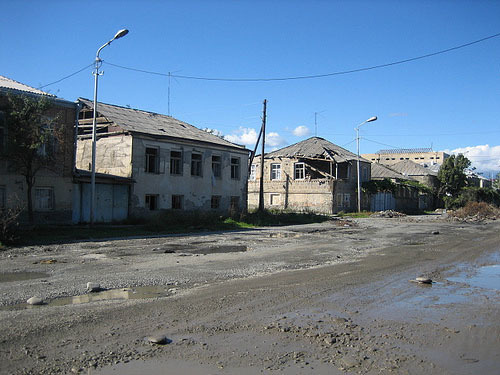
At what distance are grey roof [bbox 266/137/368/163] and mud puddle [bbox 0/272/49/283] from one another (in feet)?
116

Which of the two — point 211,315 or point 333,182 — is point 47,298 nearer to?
point 211,315

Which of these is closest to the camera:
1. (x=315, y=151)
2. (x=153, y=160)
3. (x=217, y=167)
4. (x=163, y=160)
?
(x=153, y=160)

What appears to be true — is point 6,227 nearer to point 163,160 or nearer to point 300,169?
point 163,160

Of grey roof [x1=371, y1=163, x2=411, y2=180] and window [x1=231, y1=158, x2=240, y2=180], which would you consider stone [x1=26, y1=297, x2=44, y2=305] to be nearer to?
window [x1=231, y1=158, x2=240, y2=180]

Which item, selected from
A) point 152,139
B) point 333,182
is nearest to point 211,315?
point 152,139

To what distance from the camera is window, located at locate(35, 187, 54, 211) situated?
19.5 metres

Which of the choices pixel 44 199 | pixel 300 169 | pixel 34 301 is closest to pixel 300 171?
pixel 300 169

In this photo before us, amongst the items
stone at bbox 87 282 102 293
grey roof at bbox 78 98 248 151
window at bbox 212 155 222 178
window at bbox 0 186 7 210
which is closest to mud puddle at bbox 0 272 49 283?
stone at bbox 87 282 102 293

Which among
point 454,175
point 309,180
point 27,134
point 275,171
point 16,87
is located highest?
point 16,87

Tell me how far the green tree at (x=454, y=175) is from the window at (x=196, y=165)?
39735 mm

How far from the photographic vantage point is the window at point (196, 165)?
28359 mm

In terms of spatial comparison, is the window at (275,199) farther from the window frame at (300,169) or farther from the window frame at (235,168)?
the window frame at (235,168)

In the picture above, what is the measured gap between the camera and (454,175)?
55.4m

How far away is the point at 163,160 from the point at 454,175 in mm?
43327
